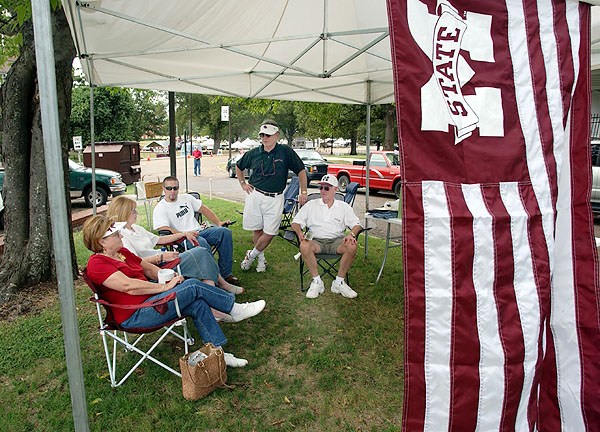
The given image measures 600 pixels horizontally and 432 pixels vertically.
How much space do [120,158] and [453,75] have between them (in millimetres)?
15350

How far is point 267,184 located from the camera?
16.1 feet

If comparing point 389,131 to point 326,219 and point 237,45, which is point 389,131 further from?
point 237,45

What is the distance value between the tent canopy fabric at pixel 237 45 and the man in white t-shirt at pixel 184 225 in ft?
4.51

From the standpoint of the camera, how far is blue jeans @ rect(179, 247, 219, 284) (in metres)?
3.52

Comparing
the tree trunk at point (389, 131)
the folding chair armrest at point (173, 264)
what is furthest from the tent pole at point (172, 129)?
the tree trunk at point (389, 131)

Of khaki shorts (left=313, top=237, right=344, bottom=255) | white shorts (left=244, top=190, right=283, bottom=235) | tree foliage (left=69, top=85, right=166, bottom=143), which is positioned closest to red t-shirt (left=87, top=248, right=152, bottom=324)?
khaki shorts (left=313, top=237, right=344, bottom=255)

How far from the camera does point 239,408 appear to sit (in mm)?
2600

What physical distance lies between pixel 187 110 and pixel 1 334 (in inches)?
1792

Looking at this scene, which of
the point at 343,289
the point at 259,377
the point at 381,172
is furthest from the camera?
the point at 381,172

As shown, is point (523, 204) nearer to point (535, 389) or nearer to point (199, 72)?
point (535, 389)

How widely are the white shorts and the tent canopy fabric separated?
1.48m

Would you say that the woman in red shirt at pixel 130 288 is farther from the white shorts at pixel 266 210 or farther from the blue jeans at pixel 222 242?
the white shorts at pixel 266 210

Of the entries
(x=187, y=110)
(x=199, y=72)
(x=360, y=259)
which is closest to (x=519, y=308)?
(x=360, y=259)

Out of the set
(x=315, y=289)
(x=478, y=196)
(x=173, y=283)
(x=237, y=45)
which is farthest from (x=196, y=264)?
(x=478, y=196)
